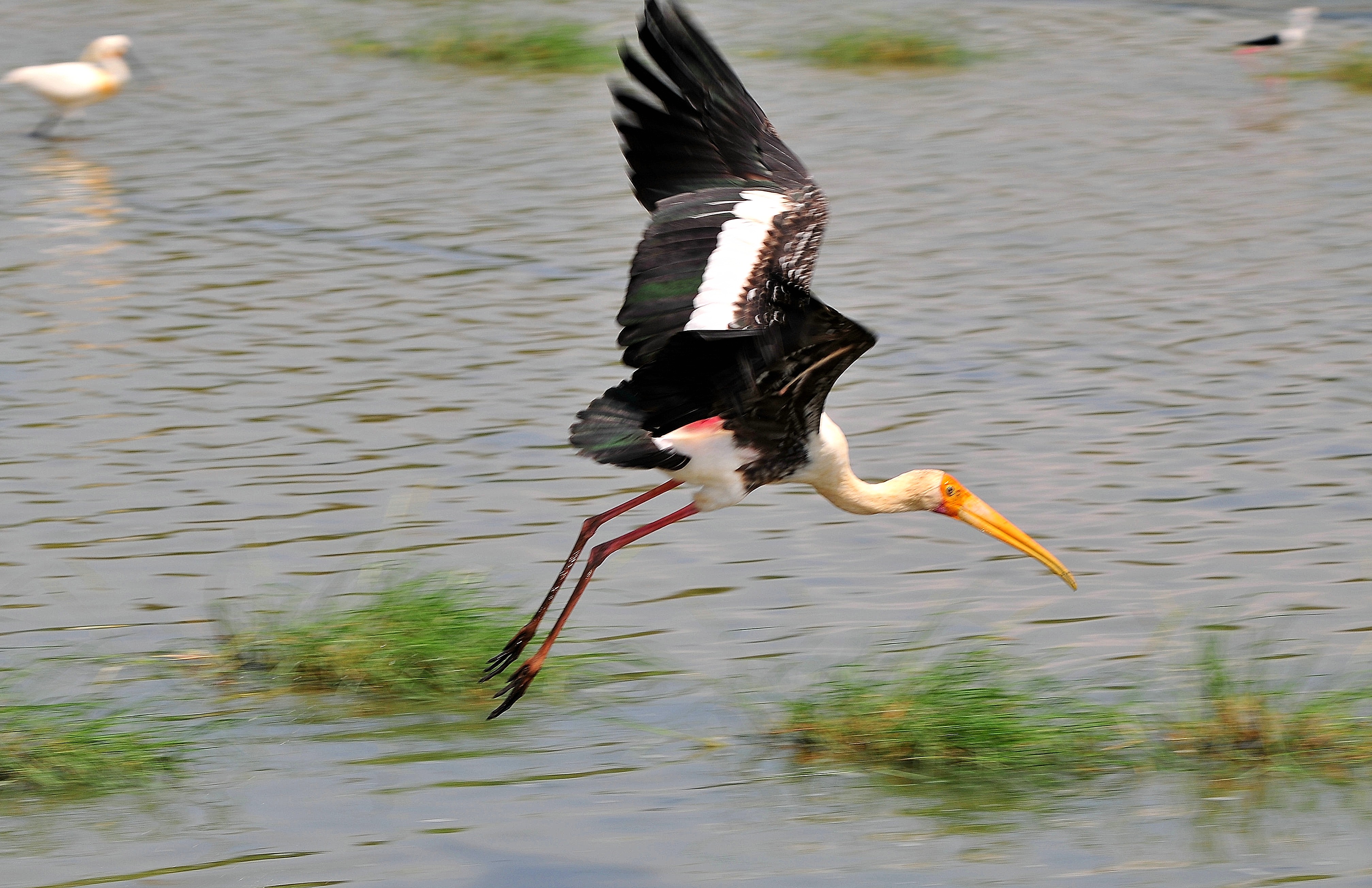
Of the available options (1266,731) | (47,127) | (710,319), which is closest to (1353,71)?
(47,127)

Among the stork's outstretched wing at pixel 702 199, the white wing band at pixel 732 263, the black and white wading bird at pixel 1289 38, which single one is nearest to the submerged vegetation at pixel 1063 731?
the stork's outstretched wing at pixel 702 199

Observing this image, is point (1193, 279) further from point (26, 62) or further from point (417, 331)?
point (26, 62)

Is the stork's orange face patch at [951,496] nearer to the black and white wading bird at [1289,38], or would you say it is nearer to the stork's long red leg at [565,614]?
the stork's long red leg at [565,614]

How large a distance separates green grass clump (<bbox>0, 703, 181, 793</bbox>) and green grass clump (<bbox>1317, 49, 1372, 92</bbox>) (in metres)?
13.0

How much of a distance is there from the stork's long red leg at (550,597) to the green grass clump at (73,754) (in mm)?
849

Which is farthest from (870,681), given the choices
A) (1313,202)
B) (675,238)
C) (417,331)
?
(1313,202)

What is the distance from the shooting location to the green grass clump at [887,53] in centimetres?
1683

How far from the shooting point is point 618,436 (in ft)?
16.9

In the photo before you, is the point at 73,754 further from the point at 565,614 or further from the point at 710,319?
the point at 710,319

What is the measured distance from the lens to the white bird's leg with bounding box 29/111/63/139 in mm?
13750

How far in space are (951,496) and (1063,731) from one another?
97cm

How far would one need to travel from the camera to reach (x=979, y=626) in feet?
20.4

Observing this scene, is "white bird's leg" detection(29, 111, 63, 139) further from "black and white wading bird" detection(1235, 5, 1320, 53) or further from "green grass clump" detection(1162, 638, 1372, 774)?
"green grass clump" detection(1162, 638, 1372, 774)

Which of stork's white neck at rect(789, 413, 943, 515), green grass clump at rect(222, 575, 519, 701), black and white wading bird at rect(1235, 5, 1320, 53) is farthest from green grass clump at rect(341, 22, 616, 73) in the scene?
green grass clump at rect(222, 575, 519, 701)
